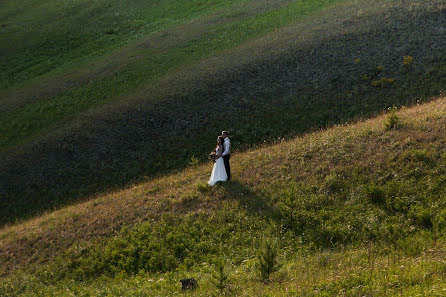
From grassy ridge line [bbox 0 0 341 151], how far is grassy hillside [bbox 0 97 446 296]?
15480mm

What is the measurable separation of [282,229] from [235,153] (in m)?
9.90

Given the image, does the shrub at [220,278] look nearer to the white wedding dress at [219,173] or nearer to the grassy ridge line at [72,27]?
the white wedding dress at [219,173]

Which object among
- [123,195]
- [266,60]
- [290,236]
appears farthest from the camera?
[266,60]

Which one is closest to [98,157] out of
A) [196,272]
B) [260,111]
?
[260,111]

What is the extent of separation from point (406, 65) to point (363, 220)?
2065 cm

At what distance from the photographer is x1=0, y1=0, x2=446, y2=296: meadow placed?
11.4 m

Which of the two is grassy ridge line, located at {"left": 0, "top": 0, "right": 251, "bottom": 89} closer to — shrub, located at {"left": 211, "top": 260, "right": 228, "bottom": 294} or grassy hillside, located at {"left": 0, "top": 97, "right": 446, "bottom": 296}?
grassy hillside, located at {"left": 0, "top": 97, "right": 446, "bottom": 296}

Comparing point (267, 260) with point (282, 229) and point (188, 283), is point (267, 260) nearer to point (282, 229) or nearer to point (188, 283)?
point (188, 283)

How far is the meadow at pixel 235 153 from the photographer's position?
1138cm

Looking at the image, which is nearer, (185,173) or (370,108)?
(185,173)

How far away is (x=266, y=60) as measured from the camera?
3459cm

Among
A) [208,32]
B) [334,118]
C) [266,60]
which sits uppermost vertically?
[208,32]

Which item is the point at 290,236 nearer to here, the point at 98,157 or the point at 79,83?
the point at 98,157

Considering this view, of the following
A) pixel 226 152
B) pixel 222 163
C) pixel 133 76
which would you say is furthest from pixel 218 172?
pixel 133 76
